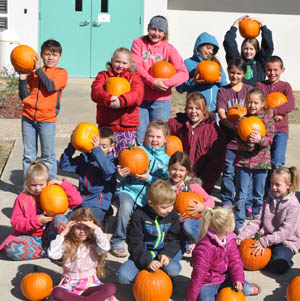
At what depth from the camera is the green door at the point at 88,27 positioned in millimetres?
15336

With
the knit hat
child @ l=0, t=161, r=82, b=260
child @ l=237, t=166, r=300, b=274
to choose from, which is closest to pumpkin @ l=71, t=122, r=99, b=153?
child @ l=0, t=161, r=82, b=260

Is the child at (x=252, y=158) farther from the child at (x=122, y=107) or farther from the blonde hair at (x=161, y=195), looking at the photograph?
the blonde hair at (x=161, y=195)

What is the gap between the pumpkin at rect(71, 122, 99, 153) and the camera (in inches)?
218

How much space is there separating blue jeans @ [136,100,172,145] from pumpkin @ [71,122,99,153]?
4.66ft

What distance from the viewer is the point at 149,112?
23.5 feet

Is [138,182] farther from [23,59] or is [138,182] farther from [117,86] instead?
[23,59]

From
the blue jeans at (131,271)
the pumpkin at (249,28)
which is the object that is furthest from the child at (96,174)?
the pumpkin at (249,28)

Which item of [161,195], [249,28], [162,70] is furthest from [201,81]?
[161,195]

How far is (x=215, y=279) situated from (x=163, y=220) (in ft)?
2.28

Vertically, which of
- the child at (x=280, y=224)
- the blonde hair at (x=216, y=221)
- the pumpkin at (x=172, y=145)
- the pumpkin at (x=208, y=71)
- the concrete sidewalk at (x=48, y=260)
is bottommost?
the concrete sidewalk at (x=48, y=260)

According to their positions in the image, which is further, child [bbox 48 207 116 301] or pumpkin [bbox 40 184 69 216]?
pumpkin [bbox 40 184 69 216]

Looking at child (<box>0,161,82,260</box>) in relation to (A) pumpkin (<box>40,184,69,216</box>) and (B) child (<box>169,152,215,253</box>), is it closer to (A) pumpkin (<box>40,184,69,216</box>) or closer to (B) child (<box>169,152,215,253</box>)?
(A) pumpkin (<box>40,184,69,216</box>)

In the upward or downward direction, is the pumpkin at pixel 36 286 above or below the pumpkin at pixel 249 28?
below

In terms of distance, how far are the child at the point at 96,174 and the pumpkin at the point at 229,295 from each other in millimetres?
1755
